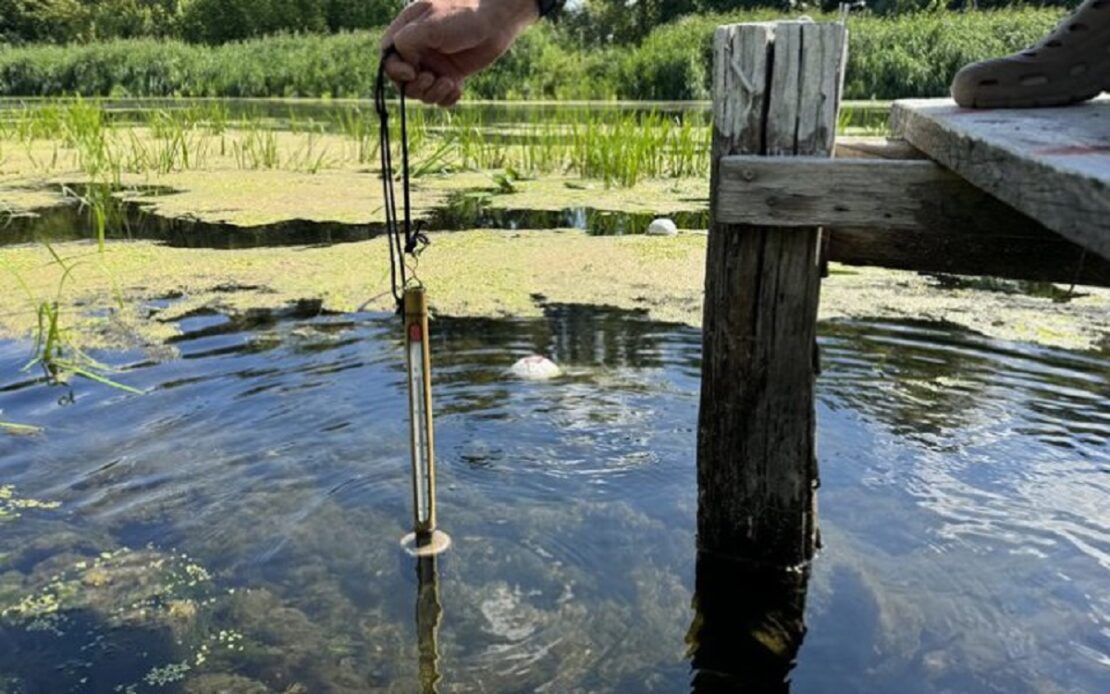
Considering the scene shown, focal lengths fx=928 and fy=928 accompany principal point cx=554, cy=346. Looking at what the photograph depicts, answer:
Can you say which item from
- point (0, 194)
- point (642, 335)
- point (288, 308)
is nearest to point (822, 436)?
point (642, 335)

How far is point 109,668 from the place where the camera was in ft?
4.35

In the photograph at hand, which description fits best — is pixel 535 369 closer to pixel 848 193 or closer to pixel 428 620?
pixel 428 620

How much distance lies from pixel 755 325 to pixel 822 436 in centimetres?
84

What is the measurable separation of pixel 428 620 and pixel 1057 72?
1.29 m

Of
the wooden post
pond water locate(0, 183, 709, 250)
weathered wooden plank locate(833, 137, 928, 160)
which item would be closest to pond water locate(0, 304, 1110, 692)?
the wooden post

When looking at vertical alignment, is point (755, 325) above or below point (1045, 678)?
above

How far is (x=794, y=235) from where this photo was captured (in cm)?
139

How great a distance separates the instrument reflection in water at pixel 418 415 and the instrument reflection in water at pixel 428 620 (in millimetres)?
41

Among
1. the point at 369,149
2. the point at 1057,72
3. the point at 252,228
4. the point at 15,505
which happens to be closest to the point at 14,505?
the point at 15,505

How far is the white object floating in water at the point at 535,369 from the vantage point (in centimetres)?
255

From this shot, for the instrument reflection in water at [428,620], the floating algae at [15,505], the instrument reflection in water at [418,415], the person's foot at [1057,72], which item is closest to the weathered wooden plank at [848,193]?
the person's foot at [1057,72]

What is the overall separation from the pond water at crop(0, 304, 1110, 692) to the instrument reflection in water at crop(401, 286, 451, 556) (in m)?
0.05

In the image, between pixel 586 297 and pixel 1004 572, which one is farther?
pixel 586 297

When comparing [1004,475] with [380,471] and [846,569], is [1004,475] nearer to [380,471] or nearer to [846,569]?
[846,569]
